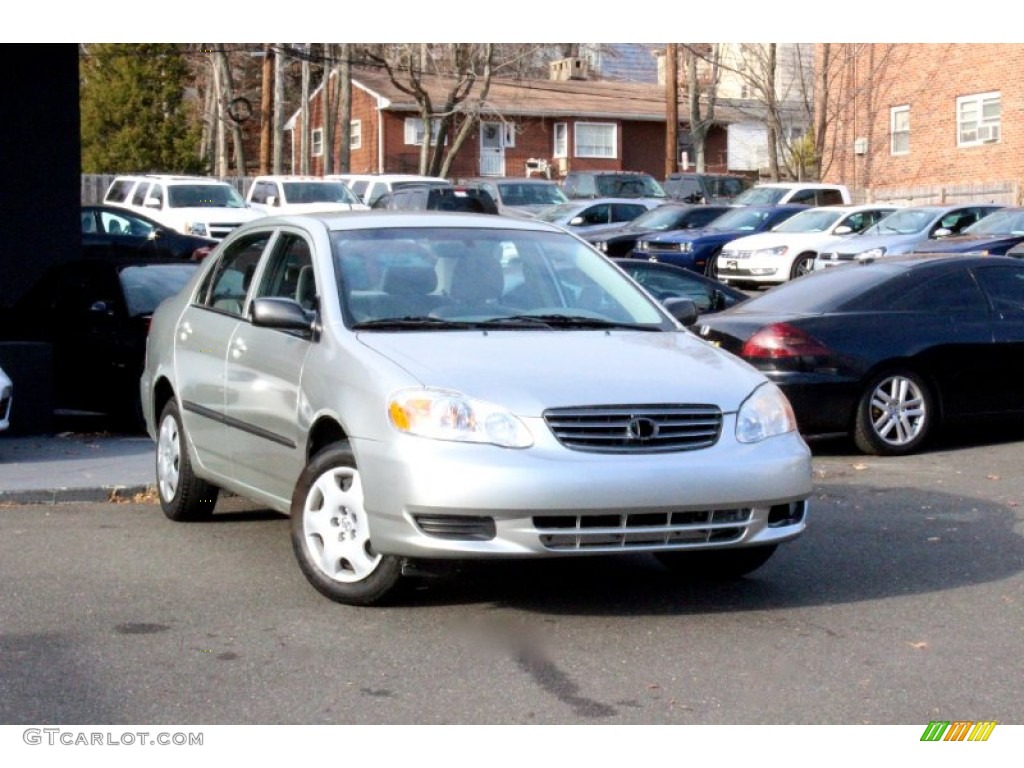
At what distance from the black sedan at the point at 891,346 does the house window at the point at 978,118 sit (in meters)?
28.6

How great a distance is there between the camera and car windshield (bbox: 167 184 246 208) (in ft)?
109

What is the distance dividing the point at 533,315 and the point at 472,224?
788mm

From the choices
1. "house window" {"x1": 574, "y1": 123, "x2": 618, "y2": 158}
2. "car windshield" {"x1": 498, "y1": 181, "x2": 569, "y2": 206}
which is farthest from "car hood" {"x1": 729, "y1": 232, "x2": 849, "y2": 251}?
"house window" {"x1": 574, "y1": 123, "x2": 618, "y2": 158}

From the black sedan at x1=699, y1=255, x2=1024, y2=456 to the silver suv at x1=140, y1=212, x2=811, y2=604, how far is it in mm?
3779

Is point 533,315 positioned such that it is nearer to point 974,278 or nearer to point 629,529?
point 629,529

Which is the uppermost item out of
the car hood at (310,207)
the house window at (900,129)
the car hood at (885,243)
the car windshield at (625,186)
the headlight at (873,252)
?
the house window at (900,129)

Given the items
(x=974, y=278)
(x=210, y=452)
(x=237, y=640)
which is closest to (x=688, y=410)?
(x=237, y=640)

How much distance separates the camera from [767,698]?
18.6 feet

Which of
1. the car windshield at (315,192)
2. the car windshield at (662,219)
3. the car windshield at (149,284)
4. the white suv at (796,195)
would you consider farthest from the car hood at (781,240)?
the car windshield at (149,284)

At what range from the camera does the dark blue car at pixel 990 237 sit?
22.3 m

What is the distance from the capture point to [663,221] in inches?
1248

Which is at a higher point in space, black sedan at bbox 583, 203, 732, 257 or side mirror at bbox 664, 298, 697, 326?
black sedan at bbox 583, 203, 732, 257

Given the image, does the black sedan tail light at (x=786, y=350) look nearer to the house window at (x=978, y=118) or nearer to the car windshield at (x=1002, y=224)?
the car windshield at (x=1002, y=224)
